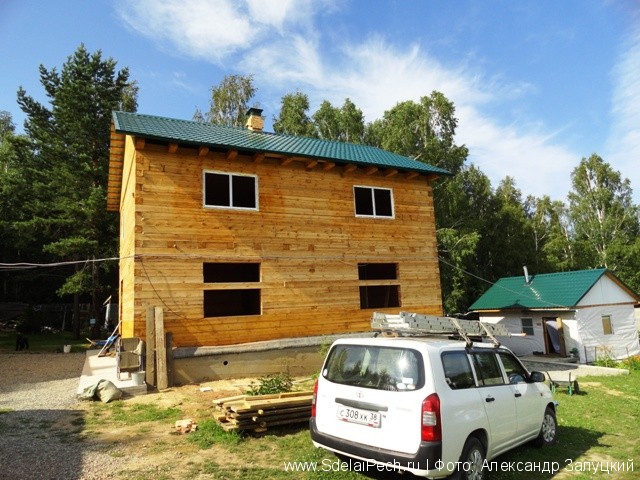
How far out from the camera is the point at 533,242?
42094mm

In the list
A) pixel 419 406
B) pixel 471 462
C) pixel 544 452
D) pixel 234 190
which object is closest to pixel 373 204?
pixel 234 190

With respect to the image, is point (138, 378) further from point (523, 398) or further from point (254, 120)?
point (254, 120)

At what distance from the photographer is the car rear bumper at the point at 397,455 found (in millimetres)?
4230

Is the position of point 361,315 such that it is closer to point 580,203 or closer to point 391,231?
point 391,231

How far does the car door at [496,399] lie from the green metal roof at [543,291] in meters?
17.3

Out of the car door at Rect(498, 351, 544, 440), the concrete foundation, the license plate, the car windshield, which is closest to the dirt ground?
the license plate

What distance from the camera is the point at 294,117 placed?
35938mm

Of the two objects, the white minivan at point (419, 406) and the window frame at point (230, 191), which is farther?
the window frame at point (230, 191)

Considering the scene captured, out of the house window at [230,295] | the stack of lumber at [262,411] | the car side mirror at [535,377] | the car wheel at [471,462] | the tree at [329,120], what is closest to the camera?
the car wheel at [471,462]

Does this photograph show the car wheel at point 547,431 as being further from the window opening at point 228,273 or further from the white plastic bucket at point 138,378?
the window opening at point 228,273

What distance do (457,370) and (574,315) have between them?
19.0 meters

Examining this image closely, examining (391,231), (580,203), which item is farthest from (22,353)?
(580,203)

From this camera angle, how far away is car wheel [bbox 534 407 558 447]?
639cm

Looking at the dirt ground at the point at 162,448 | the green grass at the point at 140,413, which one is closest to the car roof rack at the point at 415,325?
the dirt ground at the point at 162,448
